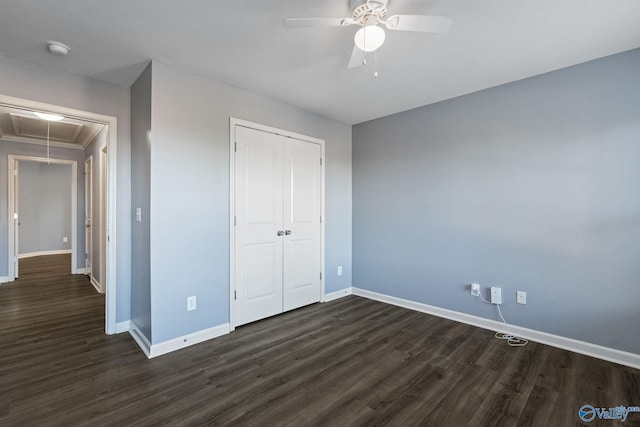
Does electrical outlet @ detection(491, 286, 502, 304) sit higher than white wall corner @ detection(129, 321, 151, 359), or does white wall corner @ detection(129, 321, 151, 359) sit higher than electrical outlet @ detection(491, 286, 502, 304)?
electrical outlet @ detection(491, 286, 502, 304)

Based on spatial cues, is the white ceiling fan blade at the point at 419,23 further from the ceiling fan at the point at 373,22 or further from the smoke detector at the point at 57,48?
the smoke detector at the point at 57,48

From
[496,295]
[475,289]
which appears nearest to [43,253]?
[475,289]

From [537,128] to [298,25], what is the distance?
244cm

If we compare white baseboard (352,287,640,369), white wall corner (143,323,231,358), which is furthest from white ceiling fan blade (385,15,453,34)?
white wall corner (143,323,231,358)

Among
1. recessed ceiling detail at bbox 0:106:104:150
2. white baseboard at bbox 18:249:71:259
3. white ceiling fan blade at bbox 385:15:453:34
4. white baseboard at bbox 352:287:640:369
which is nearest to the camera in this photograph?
white ceiling fan blade at bbox 385:15:453:34

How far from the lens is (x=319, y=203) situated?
12.6 feet

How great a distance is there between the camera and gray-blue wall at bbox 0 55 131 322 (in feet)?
7.80

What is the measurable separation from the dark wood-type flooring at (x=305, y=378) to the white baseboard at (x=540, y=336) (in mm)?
103

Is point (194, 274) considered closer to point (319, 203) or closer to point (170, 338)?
point (170, 338)

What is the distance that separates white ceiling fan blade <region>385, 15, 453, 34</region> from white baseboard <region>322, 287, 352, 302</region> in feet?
10.4

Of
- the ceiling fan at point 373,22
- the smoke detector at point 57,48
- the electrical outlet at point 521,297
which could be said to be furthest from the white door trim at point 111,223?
the electrical outlet at point 521,297

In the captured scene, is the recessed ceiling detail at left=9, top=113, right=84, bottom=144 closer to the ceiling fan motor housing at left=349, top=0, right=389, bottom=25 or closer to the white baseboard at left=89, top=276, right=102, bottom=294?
the white baseboard at left=89, top=276, right=102, bottom=294

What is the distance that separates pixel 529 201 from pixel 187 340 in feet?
11.4

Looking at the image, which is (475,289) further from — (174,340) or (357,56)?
(174,340)
